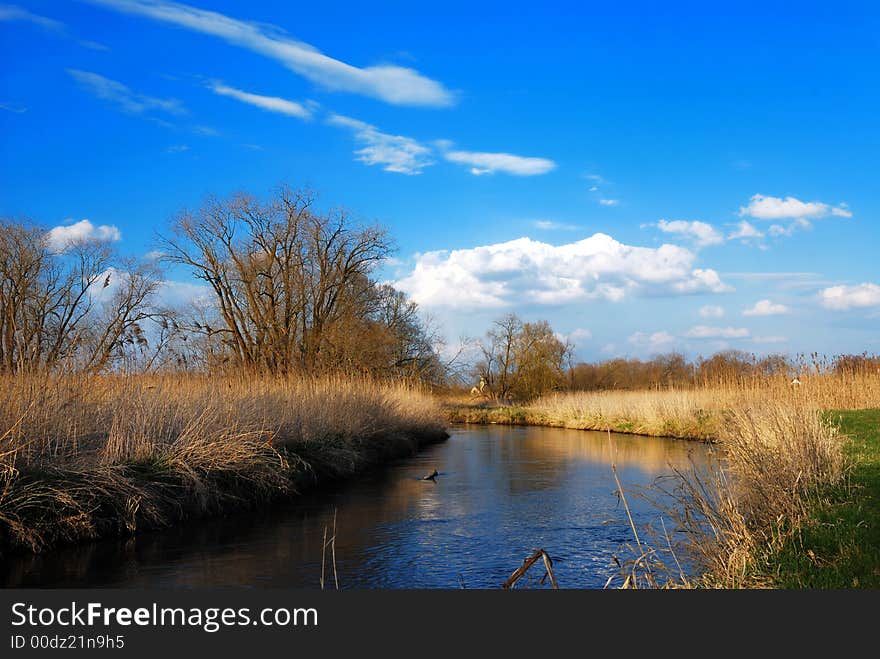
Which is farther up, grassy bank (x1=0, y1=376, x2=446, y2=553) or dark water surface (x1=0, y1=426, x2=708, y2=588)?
grassy bank (x1=0, y1=376, x2=446, y2=553)

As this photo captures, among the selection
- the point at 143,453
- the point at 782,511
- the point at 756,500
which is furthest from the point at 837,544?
the point at 143,453

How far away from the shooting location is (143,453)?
31.5 feet

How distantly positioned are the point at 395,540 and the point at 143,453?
149 inches

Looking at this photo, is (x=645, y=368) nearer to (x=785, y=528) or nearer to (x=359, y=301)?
(x=359, y=301)

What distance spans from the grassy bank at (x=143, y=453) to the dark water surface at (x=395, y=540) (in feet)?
1.21

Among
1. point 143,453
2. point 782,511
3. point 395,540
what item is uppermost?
point 143,453

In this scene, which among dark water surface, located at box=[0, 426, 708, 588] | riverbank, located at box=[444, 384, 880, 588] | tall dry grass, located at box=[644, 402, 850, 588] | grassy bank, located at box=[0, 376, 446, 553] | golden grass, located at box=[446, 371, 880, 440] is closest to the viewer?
riverbank, located at box=[444, 384, 880, 588]

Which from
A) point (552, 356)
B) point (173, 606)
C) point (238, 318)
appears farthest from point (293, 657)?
point (552, 356)

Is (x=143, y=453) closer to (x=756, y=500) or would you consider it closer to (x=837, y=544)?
(x=756, y=500)

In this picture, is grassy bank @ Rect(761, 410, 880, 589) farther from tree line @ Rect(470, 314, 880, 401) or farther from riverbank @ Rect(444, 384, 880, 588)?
tree line @ Rect(470, 314, 880, 401)

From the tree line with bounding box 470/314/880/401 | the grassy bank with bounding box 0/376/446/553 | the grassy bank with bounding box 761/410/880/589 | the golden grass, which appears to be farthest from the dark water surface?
the tree line with bounding box 470/314/880/401

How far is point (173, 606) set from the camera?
4621mm

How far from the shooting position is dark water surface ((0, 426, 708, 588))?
703 centimetres

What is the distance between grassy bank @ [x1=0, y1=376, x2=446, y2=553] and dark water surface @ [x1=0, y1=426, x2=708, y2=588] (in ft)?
1.21
